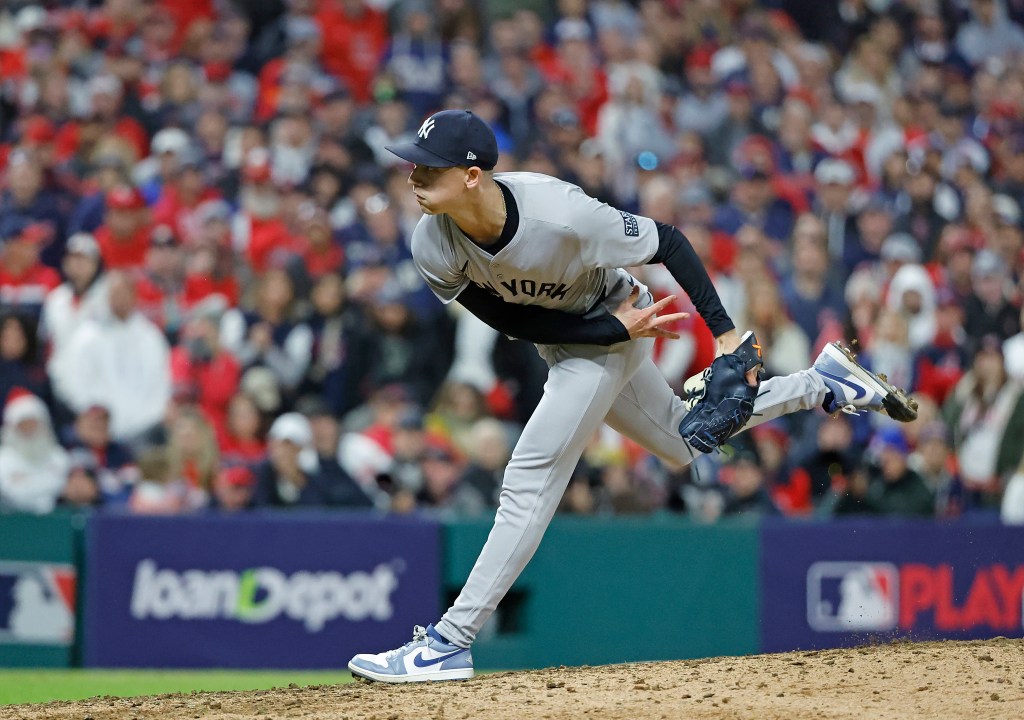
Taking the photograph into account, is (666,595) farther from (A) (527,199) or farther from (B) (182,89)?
(B) (182,89)

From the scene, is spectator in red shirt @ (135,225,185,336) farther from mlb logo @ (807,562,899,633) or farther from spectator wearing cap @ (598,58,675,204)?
mlb logo @ (807,562,899,633)

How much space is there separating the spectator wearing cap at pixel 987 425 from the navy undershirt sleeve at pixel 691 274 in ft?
17.9

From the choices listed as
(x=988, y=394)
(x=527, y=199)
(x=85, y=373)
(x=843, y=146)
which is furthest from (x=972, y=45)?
(x=527, y=199)

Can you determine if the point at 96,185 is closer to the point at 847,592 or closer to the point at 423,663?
the point at 847,592

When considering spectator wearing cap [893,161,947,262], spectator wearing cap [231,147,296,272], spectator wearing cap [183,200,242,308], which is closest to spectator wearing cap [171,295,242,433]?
spectator wearing cap [183,200,242,308]

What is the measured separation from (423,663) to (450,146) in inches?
79.0

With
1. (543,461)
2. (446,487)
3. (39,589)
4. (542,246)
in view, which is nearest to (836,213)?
(446,487)

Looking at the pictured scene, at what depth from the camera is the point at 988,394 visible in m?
10.7

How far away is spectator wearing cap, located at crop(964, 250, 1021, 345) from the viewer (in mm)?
11742

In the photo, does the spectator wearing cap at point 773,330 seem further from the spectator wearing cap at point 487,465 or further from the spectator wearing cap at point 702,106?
the spectator wearing cap at point 702,106

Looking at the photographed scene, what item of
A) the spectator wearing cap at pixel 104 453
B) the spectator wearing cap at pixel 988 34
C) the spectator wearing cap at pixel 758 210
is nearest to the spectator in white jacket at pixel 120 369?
the spectator wearing cap at pixel 104 453

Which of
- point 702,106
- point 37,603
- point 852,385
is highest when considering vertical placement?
point 702,106

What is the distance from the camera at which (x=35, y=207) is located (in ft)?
38.7

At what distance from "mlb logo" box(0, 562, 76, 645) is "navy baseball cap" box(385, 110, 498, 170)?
16.3ft
